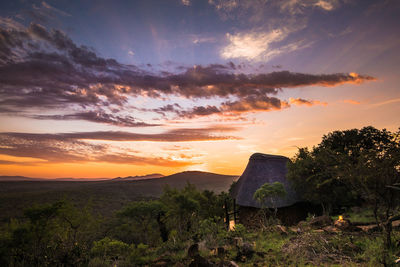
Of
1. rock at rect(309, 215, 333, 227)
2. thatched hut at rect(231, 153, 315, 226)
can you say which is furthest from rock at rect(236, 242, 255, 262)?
thatched hut at rect(231, 153, 315, 226)

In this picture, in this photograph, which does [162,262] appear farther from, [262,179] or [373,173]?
[262,179]

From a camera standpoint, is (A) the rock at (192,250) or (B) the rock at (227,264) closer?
(B) the rock at (227,264)

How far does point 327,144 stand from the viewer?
20.1m

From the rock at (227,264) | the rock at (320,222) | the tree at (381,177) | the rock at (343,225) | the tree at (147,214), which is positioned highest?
the tree at (381,177)

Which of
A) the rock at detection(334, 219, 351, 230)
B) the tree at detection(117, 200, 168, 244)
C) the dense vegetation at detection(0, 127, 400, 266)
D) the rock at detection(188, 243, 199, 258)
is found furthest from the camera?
the tree at detection(117, 200, 168, 244)

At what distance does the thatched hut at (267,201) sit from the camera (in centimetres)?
1778

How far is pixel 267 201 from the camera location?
17656mm

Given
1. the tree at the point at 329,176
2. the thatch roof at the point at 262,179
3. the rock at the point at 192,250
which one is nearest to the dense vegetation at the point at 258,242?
the rock at the point at 192,250

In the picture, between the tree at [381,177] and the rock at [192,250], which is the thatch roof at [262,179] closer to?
the tree at [381,177]

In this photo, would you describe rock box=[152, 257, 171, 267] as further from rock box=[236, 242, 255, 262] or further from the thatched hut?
the thatched hut

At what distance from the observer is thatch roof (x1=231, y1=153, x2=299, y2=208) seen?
18.2 metres

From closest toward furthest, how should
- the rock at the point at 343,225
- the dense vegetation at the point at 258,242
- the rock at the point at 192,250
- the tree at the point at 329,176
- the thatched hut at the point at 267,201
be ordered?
the dense vegetation at the point at 258,242 < the rock at the point at 192,250 < the rock at the point at 343,225 < the tree at the point at 329,176 < the thatched hut at the point at 267,201

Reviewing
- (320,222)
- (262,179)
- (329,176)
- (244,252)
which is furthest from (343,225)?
(262,179)

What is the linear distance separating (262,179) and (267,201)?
10.4ft
